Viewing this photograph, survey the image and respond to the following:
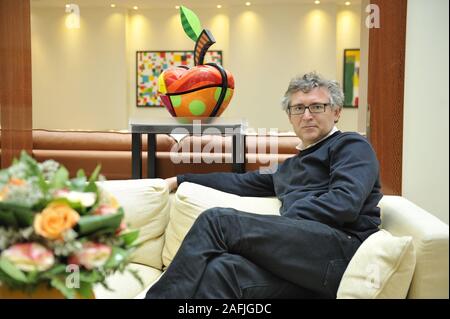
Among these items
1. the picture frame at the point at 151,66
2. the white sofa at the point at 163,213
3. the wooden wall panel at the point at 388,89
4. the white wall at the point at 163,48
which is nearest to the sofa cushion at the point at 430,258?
the white sofa at the point at 163,213

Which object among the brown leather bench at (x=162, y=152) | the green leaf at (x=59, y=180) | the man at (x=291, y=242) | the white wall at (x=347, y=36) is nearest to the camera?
the green leaf at (x=59, y=180)

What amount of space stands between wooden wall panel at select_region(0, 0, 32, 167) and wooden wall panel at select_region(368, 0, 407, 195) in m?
2.06

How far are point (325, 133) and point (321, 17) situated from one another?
656cm

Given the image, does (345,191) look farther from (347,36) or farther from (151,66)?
(151,66)

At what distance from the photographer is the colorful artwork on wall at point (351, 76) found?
8.78 meters

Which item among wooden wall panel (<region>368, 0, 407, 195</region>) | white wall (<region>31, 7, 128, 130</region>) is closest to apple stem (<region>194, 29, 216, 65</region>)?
wooden wall panel (<region>368, 0, 407, 195</region>)

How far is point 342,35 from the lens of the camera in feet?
28.7

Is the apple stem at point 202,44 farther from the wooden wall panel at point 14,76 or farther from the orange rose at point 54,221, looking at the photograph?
the orange rose at point 54,221

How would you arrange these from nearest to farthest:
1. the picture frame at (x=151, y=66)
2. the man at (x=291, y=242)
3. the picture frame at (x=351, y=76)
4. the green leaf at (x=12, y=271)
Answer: the green leaf at (x=12, y=271), the man at (x=291, y=242), the picture frame at (x=351, y=76), the picture frame at (x=151, y=66)

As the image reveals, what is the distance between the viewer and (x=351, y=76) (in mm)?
8828

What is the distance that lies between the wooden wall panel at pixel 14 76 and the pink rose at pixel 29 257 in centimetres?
226

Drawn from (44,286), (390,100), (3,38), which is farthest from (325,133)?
(3,38)

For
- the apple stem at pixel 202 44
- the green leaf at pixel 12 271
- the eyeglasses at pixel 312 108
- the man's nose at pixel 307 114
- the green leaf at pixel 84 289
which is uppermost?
the apple stem at pixel 202 44
